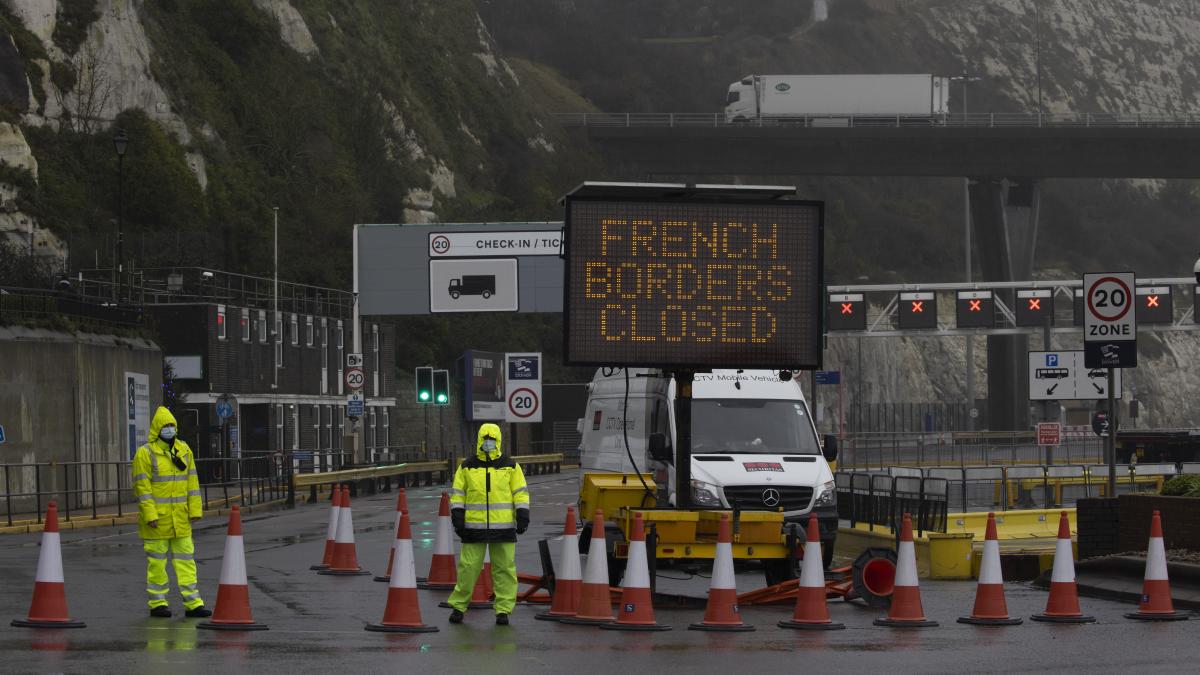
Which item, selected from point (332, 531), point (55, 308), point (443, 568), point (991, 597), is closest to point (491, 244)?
point (55, 308)

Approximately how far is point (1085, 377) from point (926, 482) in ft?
43.6

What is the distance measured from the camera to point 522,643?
15.0 metres

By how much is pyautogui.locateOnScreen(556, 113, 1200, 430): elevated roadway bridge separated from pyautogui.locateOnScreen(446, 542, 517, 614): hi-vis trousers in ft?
226

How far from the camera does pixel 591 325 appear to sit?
19.0 metres

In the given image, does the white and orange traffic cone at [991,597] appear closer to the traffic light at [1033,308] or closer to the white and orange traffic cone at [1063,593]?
the white and orange traffic cone at [1063,593]

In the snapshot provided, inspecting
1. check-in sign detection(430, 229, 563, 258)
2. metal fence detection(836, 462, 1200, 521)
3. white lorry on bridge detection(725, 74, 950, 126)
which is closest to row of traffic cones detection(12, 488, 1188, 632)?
metal fence detection(836, 462, 1200, 521)

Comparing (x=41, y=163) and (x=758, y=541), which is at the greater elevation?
(x=41, y=163)

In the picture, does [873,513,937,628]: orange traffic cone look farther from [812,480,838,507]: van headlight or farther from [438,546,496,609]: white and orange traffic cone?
[812,480,838,507]: van headlight

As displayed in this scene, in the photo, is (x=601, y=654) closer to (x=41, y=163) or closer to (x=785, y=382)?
(x=785, y=382)

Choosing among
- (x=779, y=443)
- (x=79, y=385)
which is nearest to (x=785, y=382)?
(x=779, y=443)

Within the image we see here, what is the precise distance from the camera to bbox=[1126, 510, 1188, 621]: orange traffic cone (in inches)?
660

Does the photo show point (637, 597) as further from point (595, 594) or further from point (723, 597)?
point (723, 597)

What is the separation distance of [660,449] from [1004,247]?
70.9m

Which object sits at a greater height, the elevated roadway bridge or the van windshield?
the elevated roadway bridge
